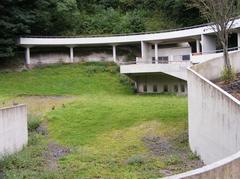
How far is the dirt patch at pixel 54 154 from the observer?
16.8m

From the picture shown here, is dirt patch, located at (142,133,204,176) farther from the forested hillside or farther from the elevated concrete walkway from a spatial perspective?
the forested hillside

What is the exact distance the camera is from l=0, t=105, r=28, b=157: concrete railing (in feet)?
58.9

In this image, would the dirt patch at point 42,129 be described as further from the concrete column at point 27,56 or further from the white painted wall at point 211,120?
the concrete column at point 27,56

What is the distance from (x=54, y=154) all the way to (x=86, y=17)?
A: 32.4m

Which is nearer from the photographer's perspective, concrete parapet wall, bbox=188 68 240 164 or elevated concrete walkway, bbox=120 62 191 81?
concrete parapet wall, bbox=188 68 240 164

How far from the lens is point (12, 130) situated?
742 inches

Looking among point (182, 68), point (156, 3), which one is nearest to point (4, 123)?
point (182, 68)

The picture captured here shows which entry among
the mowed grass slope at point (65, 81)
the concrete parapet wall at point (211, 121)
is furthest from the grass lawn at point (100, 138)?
the mowed grass slope at point (65, 81)

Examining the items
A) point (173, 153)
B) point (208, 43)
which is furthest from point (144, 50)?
point (173, 153)

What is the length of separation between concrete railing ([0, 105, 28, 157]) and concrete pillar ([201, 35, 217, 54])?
72.0 feet

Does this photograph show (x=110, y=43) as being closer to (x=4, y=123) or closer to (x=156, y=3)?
(x=156, y=3)

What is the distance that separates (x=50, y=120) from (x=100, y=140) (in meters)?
4.69

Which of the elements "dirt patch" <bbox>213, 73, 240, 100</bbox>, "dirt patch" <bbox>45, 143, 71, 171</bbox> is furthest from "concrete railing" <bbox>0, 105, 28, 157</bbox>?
"dirt patch" <bbox>213, 73, 240, 100</bbox>

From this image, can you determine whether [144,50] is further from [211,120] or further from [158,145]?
[211,120]
